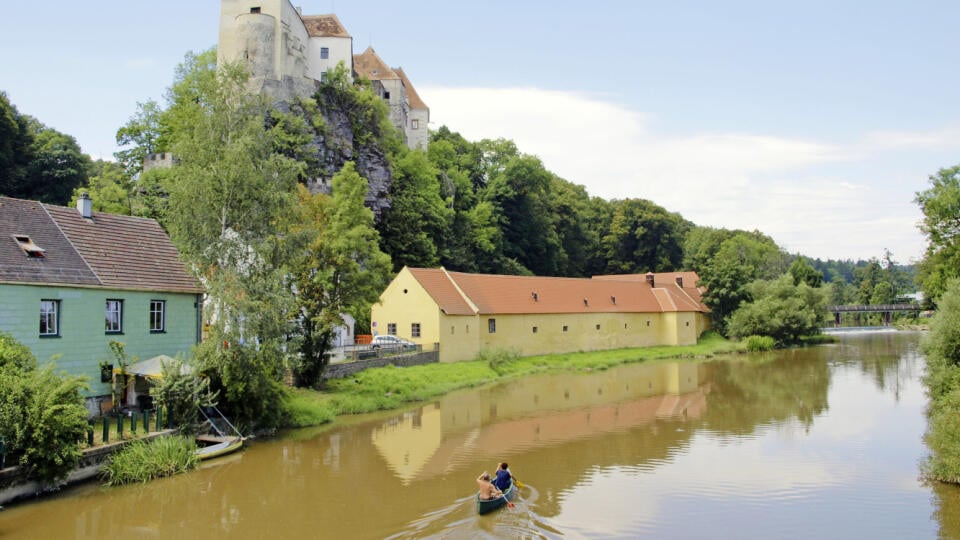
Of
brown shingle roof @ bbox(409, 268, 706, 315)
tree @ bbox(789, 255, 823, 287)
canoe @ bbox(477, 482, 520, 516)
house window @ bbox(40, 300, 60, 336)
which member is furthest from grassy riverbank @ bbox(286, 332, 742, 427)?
tree @ bbox(789, 255, 823, 287)

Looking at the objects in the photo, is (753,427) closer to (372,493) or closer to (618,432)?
(618,432)

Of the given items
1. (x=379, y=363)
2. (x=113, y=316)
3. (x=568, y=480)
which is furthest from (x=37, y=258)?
(x=379, y=363)

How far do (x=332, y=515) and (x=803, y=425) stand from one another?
1622 cm

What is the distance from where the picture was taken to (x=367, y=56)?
72.8 metres

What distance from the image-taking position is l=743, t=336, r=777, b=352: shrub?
5166 centimetres

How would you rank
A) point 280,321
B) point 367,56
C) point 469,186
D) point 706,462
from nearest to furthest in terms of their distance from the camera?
1. point 706,462
2. point 280,321
3. point 469,186
4. point 367,56

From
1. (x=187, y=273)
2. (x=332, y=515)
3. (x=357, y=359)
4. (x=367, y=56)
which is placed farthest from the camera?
(x=367, y=56)

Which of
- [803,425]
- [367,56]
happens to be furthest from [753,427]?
[367,56]

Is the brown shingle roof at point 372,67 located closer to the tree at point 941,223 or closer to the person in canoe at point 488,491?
the tree at point 941,223

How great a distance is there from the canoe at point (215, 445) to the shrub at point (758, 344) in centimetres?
4116

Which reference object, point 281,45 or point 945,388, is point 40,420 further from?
point 281,45

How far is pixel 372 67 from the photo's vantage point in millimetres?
71250

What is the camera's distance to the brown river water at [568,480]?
13.4 meters

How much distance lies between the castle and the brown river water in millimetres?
31537
